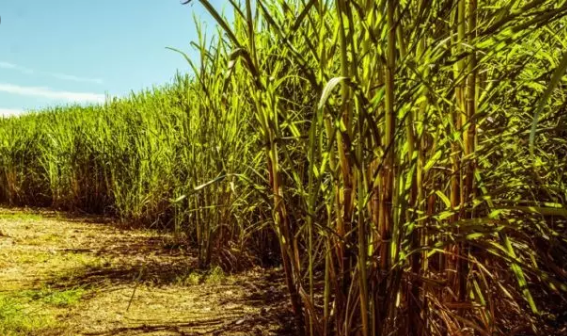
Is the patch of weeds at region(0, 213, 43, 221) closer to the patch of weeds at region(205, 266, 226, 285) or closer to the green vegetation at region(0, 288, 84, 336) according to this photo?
the green vegetation at region(0, 288, 84, 336)

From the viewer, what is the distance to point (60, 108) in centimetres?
610

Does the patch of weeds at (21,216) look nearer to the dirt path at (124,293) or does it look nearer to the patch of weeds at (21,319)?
the dirt path at (124,293)

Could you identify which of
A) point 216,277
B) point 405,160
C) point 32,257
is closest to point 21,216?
point 32,257

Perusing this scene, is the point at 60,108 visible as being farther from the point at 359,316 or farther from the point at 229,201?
the point at 359,316

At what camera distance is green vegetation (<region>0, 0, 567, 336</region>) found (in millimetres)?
840

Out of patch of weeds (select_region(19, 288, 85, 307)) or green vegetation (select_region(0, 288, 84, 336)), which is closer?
green vegetation (select_region(0, 288, 84, 336))

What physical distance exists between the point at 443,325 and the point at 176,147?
2.02 meters

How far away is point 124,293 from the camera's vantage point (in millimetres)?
1714

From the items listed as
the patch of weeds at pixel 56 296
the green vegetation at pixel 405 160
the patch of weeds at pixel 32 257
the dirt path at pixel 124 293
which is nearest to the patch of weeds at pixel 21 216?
the dirt path at pixel 124 293

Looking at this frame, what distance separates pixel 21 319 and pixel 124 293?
0.33m

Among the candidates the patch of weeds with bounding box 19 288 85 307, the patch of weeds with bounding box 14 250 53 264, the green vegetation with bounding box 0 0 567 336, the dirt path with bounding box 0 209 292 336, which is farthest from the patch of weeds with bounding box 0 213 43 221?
the green vegetation with bounding box 0 0 567 336

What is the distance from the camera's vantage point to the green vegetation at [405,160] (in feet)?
2.76

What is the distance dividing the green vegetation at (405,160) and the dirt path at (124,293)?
0.18 meters

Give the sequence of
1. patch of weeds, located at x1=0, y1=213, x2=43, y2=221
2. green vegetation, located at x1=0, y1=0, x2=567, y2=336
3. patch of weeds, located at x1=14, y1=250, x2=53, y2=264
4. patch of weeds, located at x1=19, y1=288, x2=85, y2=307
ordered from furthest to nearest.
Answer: patch of weeds, located at x1=0, y1=213, x2=43, y2=221 → patch of weeds, located at x1=14, y1=250, x2=53, y2=264 → patch of weeds, located at x1=19, y1=288, x2=85, y2=307 → green vegetation, located at x1=0, y1=0, x2=567, y2=336
